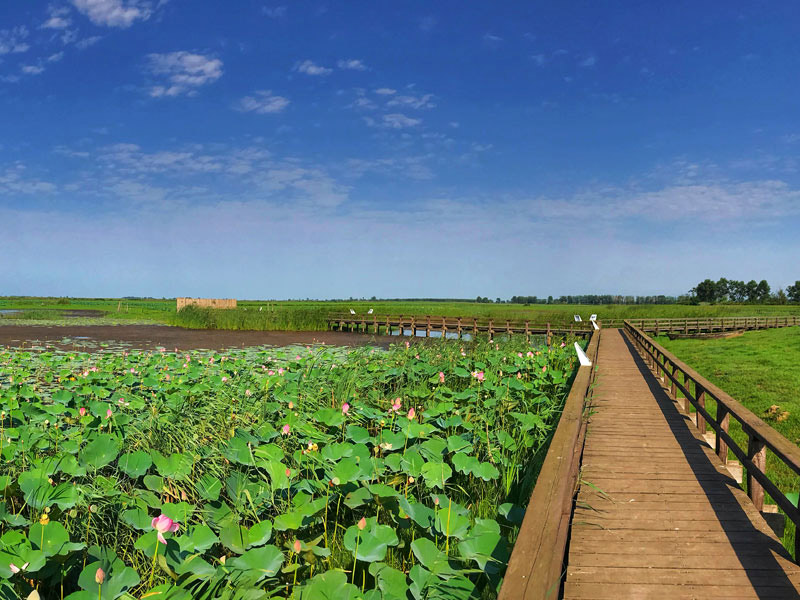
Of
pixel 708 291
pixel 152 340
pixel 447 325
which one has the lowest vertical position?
pixel 152 340

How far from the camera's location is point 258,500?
3.09 metres

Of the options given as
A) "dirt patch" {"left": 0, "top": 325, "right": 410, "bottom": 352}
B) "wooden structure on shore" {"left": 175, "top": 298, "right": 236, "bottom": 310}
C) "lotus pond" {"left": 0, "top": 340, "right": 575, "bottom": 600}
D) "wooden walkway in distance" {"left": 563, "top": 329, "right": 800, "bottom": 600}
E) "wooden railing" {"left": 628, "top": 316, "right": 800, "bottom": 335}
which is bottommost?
→ "dirt patch" {"left": 0, "top": 325, "right": 410, "bottom": 352}

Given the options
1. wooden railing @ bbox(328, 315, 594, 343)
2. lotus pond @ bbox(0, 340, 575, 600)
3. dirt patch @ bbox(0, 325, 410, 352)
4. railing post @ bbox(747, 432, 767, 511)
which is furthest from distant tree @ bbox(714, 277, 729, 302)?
railing post @ bbox(747, 432, 767, 511)

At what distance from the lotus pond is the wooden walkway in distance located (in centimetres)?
54

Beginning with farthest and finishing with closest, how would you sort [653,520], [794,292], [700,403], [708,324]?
[794,292], [708,324], [700,403], [653,520]

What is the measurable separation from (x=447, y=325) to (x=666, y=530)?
3308 centimetres

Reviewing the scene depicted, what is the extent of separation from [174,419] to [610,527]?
4.57 metres

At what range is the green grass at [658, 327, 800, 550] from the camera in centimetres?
820

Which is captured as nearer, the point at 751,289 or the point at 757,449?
the point at 757,449

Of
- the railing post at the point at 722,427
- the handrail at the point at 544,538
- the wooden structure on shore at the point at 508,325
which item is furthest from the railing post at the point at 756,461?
the wooden structure on shore at the point at 508,325

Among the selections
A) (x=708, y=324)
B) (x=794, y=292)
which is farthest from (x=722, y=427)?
(x=794, y=292)

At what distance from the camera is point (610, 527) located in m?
3.69

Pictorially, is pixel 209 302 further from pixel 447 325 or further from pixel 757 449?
pixel 757 449

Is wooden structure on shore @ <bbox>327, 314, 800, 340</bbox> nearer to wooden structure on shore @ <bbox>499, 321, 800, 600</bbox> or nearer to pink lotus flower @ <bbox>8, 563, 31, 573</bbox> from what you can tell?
wooden structure on shore @ <bbox>499, 321, 800, 600</bbox>
